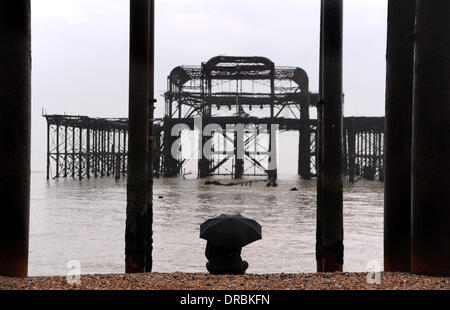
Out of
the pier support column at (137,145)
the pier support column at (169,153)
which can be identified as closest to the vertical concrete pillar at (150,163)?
the pier support column at (137,145)

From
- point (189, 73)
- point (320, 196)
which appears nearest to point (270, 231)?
point (320, 196)

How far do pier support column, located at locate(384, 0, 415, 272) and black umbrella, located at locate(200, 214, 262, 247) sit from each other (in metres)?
1.54

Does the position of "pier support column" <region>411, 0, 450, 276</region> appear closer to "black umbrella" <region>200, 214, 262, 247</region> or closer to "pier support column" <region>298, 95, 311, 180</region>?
"black umbrella" <region>200, 214, 262, 247</region>

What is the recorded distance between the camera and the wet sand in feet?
15.6

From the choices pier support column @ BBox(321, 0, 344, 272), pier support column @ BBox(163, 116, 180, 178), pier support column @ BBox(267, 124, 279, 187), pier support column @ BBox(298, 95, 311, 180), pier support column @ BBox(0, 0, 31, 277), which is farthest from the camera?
pier support column @ BBox(163, 116, 180, 178)

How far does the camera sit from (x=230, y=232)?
6227 mm

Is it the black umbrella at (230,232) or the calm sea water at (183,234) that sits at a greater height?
the black umbrella at (230,232)

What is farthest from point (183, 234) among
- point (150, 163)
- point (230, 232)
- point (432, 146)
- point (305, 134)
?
point (305, 134)

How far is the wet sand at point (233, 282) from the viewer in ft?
15.6

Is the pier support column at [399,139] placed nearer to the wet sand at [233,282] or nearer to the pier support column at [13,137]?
the wet sand at [233,282]

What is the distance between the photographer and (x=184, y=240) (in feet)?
48.3

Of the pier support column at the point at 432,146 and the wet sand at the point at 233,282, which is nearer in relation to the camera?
the wet sand at the point at 233,282

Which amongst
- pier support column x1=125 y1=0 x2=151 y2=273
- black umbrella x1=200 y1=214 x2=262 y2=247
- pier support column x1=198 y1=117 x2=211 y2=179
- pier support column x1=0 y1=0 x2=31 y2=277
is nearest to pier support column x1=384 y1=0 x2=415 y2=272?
black umbrella x1=200 y1=214 x2=262 y2=247

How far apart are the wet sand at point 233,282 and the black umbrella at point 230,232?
0.74 meters
